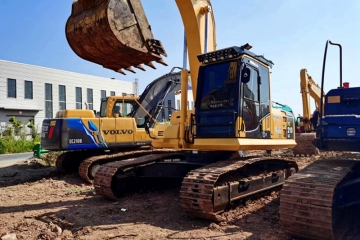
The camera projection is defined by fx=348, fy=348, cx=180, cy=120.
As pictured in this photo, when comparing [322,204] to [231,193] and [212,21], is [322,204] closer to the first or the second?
[231,193]

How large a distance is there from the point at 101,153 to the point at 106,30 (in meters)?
5.27

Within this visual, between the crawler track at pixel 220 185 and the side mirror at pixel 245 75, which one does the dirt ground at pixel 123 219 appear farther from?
the side mirror at pixel 245 75

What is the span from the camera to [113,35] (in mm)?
6016

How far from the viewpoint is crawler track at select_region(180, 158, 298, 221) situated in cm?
506

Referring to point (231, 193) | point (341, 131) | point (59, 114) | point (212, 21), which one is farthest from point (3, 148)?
point (341, 131)

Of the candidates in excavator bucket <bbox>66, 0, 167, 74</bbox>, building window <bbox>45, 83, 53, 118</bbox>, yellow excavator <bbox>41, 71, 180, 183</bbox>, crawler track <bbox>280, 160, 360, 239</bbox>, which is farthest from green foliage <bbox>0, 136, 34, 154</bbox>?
crawler track <bbox>280, 160, 360, 239</bbox>

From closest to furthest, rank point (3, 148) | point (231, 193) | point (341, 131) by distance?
point (341, 131), point (231, 193), point (3, 148)

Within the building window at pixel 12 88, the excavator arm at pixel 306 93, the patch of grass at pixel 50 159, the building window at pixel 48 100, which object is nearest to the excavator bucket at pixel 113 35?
the patch of grass at pixel 50 159

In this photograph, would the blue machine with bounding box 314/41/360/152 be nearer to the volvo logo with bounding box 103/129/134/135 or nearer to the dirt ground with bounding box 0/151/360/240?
the dirt ground with bounding box 0/151/360/240

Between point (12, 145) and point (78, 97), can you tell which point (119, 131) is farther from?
point (78, 97)

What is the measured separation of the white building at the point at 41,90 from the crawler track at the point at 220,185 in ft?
92.7

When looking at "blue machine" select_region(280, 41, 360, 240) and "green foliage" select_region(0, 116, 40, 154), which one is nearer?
"blue machine" select_region(280, 41, 360, 240)

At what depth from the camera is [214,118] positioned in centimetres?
612

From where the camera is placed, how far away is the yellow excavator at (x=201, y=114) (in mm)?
5746
